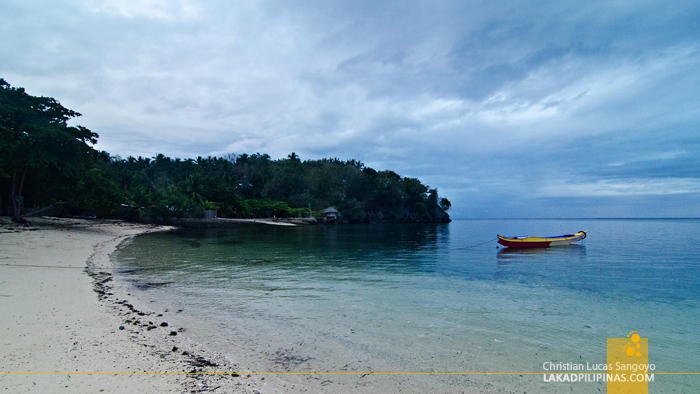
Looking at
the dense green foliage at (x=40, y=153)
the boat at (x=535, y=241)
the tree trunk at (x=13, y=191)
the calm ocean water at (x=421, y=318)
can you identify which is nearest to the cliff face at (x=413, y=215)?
the boat at (x=535, y=241)

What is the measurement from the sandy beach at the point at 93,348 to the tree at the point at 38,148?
22.0 meters

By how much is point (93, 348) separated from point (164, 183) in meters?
64.5

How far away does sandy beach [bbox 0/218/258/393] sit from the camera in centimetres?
355

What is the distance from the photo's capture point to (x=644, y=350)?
222 inches

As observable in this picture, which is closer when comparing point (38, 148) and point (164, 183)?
point (38, 148)

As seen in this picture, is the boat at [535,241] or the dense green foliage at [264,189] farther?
the dense green foliage at [264,189]

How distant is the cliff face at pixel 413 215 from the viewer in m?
93.1

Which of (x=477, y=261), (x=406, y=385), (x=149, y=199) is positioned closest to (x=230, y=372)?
(x=406, y=385)

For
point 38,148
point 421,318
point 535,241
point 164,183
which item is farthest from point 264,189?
point 421,318

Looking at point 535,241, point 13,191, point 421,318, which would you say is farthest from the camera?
point 535,241

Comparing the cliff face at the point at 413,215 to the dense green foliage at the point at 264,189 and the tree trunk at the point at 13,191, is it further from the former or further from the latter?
the tree trunk at the point at 13,191

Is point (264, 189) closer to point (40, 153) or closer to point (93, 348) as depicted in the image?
point (40, 153)

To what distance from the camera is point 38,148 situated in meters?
24.0

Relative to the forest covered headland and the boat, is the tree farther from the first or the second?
the boat
